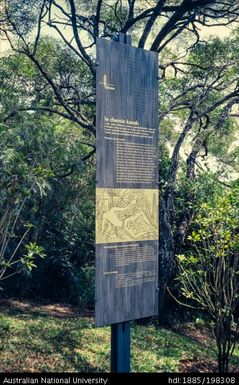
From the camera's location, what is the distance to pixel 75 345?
6320mm

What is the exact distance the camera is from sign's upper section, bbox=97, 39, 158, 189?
14.4ft

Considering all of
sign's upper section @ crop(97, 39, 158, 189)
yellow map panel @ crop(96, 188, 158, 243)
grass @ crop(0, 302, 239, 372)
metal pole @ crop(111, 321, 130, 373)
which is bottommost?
grass @ crop(0, 302, 239, 372)

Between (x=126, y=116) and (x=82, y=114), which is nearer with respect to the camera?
(x=126, y=116)

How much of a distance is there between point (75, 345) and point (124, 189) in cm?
277

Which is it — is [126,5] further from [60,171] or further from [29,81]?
[60,171]

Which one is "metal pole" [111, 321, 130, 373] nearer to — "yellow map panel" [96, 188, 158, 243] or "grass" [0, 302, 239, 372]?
"yellow map panel" [96, 188, 158, 243]

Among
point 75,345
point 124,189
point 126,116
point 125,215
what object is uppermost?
point 126,116

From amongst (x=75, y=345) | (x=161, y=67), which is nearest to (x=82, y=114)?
(x=161, y=67)

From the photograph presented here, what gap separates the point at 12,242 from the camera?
924cm

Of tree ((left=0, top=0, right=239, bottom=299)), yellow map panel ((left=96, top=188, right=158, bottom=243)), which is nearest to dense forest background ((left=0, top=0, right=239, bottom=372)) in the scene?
tree ((left=0, top=0, right=239, bottom=299))

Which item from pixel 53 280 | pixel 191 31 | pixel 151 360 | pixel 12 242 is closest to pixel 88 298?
pixel 53 280

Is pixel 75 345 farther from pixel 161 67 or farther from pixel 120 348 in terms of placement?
pixel 161 67

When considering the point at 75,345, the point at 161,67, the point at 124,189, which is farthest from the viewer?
the point at 161,67

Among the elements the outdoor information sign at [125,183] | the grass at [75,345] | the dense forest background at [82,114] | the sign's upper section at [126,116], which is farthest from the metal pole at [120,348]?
the dense forest background at [82,114]
